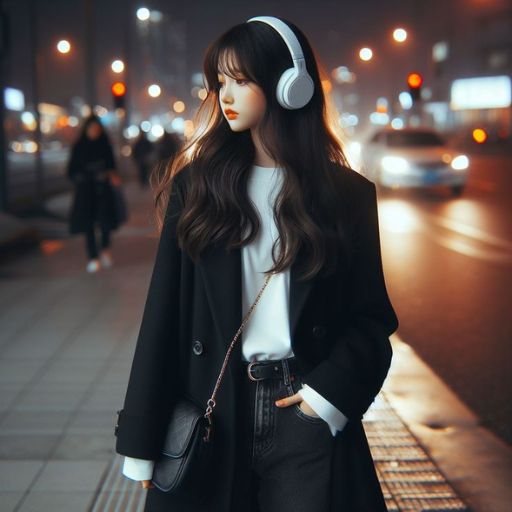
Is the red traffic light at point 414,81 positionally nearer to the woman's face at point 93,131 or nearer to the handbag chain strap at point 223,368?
the woman's face at point 93,131

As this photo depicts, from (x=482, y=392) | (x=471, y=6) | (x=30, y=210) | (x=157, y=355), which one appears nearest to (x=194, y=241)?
(x=157, y=355)

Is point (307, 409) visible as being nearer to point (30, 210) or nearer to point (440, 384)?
point (440, 384)

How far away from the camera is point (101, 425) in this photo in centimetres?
451

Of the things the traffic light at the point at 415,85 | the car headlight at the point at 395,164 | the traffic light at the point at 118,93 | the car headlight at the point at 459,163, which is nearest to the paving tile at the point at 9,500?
the car headlight at the point at 395,164

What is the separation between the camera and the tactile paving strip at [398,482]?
11.6ft

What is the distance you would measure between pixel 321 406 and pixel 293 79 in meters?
0.75

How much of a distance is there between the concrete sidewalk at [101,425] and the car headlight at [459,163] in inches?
523

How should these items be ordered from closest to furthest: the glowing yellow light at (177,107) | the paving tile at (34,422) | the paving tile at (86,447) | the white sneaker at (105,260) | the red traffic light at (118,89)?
the paving tile at (86,447) < the paving tile at (34,422) < the white sneaker at (105,260) < the red traffic light at (118,89) < the glowing yellow light at (177,107)

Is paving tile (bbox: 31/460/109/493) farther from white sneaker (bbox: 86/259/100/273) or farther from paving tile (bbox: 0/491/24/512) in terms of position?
white sneaker (bbox: 86/259/100/273)

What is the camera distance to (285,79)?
77.2 inches

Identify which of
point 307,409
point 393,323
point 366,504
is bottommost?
point 366,504

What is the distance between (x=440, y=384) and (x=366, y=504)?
353 centimetres

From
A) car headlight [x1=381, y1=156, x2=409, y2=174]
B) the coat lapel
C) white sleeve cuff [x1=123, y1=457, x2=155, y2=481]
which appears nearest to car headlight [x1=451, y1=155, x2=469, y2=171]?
car headlight [x1=381, y1=156, x2=409, y2=174]

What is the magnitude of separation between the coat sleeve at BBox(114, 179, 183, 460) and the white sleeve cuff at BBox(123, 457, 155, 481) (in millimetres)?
24
